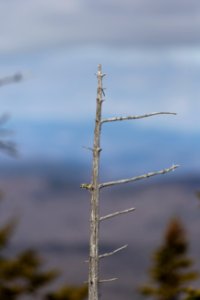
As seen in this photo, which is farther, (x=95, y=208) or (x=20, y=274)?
(x=20, y=274)

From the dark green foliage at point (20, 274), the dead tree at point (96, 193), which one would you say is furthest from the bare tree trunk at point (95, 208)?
the dark green foliage at point (20, 274)

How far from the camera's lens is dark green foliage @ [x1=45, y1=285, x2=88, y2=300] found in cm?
5156

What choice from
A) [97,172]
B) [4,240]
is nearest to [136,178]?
[97,172]

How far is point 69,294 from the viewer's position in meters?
52.9

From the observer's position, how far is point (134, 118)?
56.7 feet

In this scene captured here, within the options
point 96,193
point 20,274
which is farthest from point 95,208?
point 20,274

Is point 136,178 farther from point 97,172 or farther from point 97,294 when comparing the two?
point 97,294

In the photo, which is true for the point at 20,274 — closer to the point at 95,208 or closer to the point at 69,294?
the point at 69,294

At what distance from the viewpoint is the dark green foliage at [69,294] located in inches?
2030

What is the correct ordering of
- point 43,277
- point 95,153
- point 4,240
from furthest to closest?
point 43,277 → point 4,240 → point 95,153

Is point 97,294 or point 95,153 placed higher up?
point 95,153

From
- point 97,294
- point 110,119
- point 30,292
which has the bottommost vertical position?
point 97,294

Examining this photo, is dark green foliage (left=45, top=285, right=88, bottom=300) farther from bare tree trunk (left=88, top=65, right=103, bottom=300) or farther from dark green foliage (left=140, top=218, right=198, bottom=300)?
bare tree trunk (left=88, top=65, right=103, bottom=300)

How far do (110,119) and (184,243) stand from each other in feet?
123
